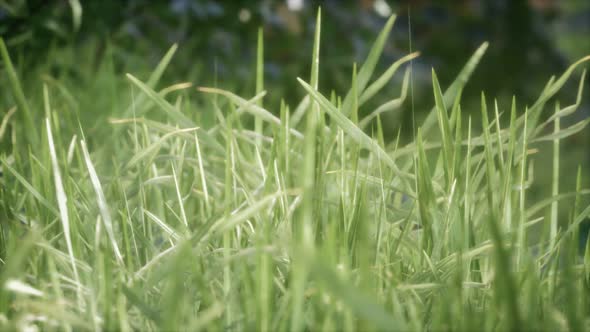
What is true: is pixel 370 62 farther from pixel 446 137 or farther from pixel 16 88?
pixel 16 88

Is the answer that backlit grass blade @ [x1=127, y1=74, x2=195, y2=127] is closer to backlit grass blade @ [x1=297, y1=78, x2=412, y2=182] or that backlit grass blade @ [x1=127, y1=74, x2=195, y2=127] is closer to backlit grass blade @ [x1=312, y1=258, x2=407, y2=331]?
backlit grass blade @ [x1=297, y1=78, x2=412, y2=182]

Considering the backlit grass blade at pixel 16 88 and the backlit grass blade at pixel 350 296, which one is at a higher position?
the backlit grass blade at pixel 16 88

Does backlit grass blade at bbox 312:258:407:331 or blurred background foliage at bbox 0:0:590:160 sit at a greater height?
blurred background foliage at bbox 0:0:590:160

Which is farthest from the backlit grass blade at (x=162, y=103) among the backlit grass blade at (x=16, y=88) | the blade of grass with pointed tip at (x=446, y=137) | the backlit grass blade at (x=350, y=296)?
the backlit grass blade at (x=350, y=296)

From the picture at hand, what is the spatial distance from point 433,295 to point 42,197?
362 mm

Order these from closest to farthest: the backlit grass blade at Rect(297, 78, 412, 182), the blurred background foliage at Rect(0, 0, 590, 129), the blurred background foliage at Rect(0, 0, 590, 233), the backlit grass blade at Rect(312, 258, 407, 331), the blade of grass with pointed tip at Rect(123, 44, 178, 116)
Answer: the backlit grass blade at Rect(312, 258, 407, 331) → the backlit grass blade at Rect(297, 78, 412, 182) → the blade of grass with pointed tip at Rect(123, 44, 178, 116) → the blurred background foliage at Rect(0, 0, 590, 233) → the blurred background foliage at Rect(0, 0, 590, 129)

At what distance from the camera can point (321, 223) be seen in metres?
0.59

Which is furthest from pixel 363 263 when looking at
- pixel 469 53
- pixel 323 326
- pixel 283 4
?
pixel 469 53

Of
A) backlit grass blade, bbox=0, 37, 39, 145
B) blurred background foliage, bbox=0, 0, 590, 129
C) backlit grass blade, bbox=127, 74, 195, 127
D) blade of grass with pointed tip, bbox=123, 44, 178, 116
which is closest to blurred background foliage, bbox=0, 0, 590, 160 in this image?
blurred background foliage, bbox=0, 0, 590, 129

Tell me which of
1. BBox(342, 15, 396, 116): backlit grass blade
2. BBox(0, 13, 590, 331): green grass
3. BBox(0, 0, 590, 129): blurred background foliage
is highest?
BBox(0, 0, 590, 129): blurred background foliage

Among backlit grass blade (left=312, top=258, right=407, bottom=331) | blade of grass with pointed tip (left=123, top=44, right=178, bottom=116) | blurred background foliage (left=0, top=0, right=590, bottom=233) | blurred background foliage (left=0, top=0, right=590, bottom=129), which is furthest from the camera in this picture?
blurred background foliage (left=0, top=0, right=590, bottom=129)

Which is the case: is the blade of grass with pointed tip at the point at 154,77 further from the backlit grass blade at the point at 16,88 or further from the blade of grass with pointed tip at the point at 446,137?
the blade of grass with pointed tip at the point at 446,137

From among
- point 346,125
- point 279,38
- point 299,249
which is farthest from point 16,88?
point 279,38

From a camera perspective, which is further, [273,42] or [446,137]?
[273,42]
